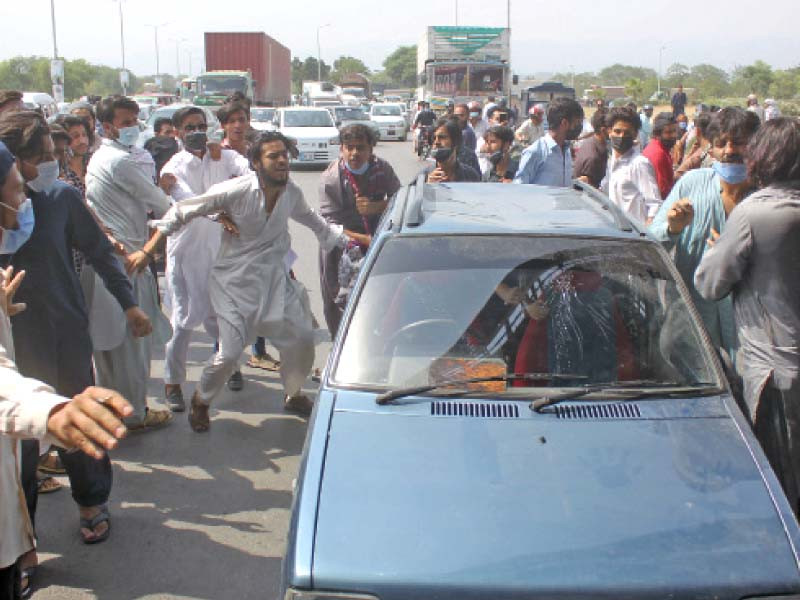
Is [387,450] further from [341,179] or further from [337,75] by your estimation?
[337,75]

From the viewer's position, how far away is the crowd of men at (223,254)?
11.0ft

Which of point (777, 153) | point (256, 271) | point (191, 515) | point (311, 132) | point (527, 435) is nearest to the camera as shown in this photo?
point (527, 435)

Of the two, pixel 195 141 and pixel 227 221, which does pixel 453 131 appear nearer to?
pixel 195 141

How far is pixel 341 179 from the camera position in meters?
6.28

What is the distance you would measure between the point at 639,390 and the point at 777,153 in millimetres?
1156

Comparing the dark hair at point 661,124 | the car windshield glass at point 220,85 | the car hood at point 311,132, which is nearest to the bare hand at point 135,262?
the dark hair at point 661,124

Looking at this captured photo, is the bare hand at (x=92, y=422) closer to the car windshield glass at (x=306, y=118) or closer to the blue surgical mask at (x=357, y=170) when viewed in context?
the blue surgical mask at (x=357, y=170)

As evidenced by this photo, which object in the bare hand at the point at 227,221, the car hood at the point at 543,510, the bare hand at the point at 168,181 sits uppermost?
the bare hand at the point at 168,181

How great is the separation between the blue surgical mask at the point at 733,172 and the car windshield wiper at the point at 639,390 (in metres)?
1.56

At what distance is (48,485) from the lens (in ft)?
15.8

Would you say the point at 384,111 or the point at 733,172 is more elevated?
the point at 384,111

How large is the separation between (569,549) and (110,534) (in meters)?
2.72

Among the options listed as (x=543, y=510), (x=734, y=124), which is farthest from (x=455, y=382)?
(x=734, y=124)

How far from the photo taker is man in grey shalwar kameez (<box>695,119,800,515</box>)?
3525mm
